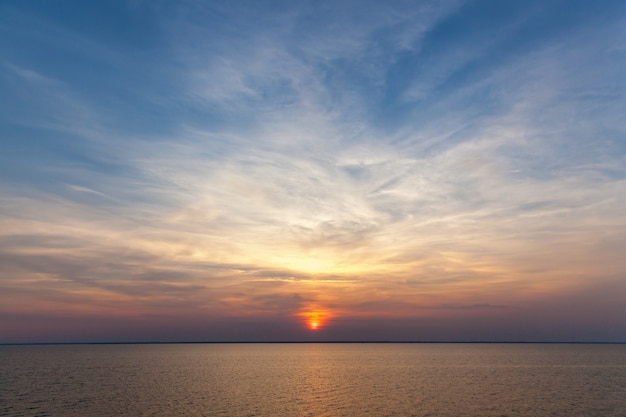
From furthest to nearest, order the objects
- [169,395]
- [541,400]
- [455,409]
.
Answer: [169,395] → [541,400] → [455,409]

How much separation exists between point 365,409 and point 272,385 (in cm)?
4090

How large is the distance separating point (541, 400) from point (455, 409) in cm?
2153

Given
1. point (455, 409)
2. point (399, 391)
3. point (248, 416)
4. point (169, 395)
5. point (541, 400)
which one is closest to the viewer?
point (248, 416)

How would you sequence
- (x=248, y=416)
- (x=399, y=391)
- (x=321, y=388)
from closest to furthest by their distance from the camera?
(x=248, y=416) < (x=399, y=391) < (x=321, y=388)

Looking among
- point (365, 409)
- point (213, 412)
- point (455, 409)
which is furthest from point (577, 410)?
point (213, 412)

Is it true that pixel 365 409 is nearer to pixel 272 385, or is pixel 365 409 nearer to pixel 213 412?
pixel 213 412

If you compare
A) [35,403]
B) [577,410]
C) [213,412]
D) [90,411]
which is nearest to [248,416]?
[213,412]

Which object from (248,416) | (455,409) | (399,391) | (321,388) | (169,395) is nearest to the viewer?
(248,416)

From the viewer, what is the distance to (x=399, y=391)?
93.1m

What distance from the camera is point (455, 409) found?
70062 millimetres

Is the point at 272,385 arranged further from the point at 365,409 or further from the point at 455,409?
the point at 455,409

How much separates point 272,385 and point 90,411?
4609 cm

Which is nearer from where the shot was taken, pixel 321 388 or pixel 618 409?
pixel 618 409

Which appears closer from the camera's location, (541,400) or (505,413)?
(505,413)
